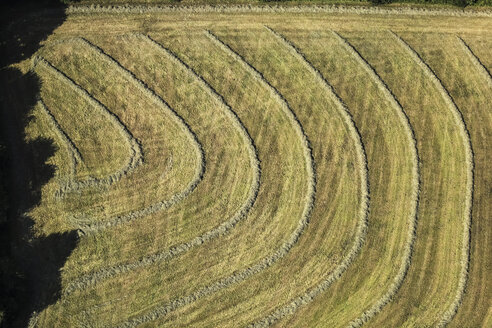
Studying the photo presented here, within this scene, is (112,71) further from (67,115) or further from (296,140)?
(296,140)

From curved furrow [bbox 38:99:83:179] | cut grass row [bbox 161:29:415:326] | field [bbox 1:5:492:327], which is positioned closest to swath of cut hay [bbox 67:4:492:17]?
field [bbox 1:5:492:327]

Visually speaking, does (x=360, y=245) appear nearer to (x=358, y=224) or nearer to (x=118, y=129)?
(x=358, y=224)

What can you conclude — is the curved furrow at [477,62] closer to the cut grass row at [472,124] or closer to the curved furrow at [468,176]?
the cut grass row at [472,124]

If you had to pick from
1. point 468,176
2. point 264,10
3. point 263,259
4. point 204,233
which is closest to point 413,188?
point 468,176

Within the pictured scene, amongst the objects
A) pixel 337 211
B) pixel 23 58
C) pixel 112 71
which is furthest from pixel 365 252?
pixel 23 58

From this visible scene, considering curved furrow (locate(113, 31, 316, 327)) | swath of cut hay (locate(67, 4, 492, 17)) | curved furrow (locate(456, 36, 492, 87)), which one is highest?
swath of cut hay (locate(67, 4, 492, 17))

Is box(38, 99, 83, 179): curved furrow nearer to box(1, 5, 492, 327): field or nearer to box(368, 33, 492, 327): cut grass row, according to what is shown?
box(1, 5, 492, 327): field
